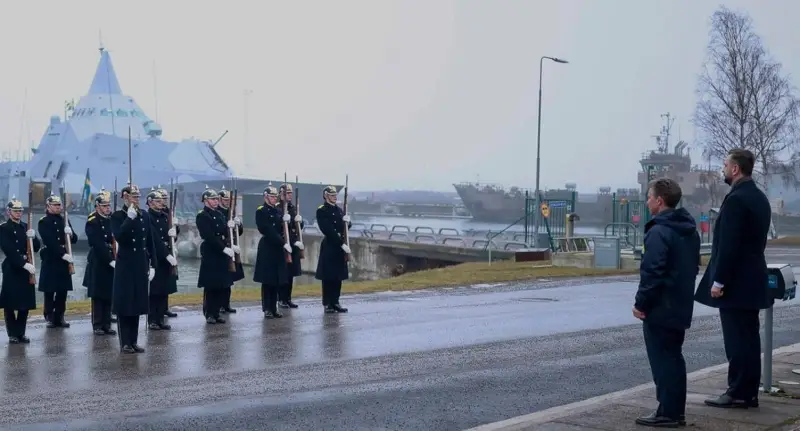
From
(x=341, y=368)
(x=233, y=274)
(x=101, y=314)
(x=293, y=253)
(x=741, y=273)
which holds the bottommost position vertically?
(x=341, y=368)

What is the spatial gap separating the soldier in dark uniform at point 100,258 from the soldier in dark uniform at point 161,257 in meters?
0.62

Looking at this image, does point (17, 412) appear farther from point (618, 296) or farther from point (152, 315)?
point (618, 296)

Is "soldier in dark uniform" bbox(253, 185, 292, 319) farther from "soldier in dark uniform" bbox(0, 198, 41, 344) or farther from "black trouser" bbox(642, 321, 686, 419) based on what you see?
"black trouser" bbox(642, 321, 686, 419)

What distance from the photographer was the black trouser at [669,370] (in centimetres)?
715

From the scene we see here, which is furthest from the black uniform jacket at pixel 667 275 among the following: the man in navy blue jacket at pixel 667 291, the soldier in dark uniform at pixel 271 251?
the soldier in dark uniform at pixel 271 251

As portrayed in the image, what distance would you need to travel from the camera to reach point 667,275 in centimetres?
710

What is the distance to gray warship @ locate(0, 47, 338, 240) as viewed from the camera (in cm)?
7112

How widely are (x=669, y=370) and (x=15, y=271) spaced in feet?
30.6

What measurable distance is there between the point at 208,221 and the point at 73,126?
2512 inches

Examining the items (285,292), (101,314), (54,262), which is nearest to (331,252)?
(285,292)

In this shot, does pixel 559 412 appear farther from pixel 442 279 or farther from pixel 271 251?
pixel 442 279

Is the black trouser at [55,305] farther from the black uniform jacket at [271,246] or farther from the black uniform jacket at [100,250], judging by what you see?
the black uniform jacket at [271,246]

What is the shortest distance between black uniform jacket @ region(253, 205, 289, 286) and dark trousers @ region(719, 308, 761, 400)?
920cm

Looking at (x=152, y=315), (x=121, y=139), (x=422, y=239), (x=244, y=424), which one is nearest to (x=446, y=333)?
(x=152, y=315)
